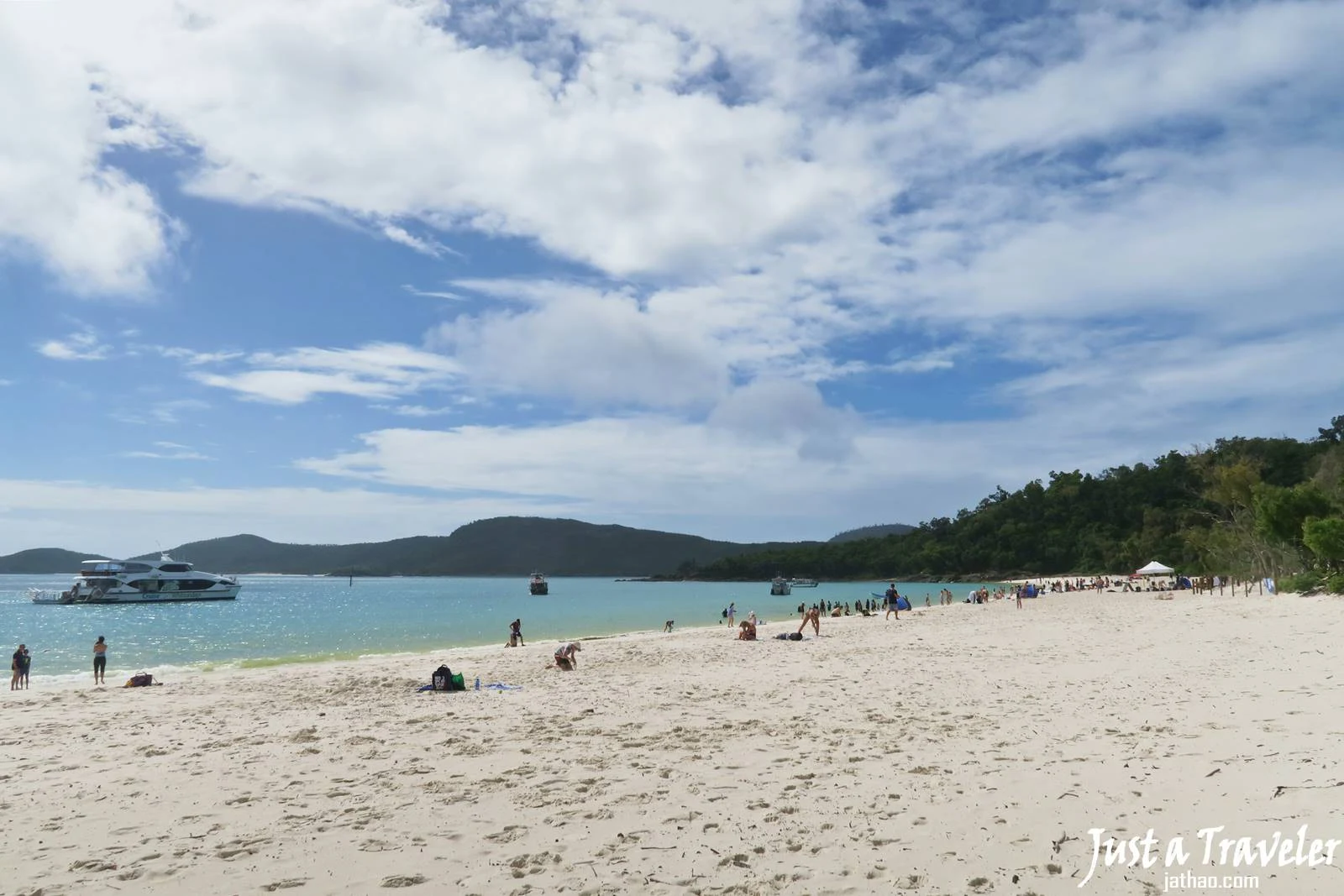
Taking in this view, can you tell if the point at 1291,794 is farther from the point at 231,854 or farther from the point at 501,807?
the point at 231,854

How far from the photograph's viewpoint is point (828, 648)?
2250cm

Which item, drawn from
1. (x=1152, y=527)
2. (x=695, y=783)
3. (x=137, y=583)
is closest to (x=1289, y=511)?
(x=695, y=783)

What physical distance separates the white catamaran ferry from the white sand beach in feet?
273

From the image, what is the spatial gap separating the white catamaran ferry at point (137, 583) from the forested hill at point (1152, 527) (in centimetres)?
9496

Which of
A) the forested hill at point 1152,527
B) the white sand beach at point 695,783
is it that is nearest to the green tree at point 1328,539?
the forested hill at point 1152,527

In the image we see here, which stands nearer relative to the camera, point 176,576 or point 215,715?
point 215,715

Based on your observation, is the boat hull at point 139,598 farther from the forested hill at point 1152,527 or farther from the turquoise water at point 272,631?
the forested hill at point 1152,527

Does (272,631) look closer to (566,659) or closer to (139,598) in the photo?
(566,659)

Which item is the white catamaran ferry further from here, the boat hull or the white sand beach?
the white sand beach

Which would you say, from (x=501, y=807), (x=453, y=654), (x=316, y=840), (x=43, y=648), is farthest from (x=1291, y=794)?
(x=43, y=648)

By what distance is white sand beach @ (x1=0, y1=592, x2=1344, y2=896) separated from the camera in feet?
18.3

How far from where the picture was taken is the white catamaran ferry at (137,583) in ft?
278

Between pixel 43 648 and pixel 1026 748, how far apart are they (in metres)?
45.6

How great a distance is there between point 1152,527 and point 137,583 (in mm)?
118691
